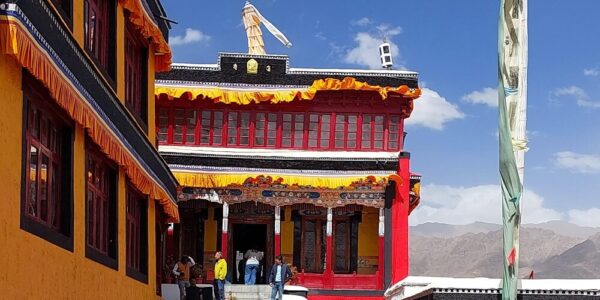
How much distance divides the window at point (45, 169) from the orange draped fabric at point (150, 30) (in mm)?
4665

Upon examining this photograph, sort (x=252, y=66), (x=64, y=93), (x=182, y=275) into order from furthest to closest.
→ (x=252, y=66), (x=182, y=275), (x=64, y=93)

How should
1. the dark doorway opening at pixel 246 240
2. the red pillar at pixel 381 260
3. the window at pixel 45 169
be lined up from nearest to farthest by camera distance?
the window at pixel 45 169
the red pillar at pixel 381 260
the dark doorway opening at pixel 246 240

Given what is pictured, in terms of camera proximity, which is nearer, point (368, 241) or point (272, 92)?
point (272, 92)

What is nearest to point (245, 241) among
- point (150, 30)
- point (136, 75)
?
point (136, 75)

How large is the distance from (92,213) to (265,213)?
19.7 metres

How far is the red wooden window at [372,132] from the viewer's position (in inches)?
1307

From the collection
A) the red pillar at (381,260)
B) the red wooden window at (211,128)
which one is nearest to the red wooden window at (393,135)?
the red pillar at (381,260)

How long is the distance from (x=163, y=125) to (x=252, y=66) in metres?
3.55

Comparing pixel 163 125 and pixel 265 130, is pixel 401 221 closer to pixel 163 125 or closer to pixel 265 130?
pixel 265 130

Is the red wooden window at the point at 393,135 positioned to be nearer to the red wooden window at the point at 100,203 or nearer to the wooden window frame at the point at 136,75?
the wooden window frame at the point at 136,75

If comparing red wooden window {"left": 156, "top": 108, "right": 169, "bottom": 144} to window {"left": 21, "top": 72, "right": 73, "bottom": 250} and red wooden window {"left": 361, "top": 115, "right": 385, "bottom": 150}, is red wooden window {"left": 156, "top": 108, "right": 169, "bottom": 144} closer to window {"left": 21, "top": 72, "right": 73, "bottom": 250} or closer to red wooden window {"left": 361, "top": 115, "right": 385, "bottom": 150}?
red wooden window {"left": 361, "top": 115, "right": 385, "bottom": 150}

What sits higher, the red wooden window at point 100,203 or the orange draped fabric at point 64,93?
the orange draped fabric at point 64,93

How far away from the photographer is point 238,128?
33406 millimetres

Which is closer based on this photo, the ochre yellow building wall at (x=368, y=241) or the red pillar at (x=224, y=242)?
the red pillar at (x=224, y=242)
